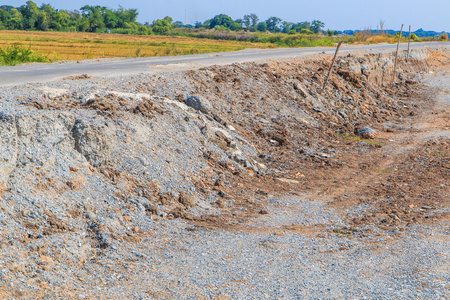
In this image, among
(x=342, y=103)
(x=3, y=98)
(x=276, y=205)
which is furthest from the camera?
(x=342, y=103)

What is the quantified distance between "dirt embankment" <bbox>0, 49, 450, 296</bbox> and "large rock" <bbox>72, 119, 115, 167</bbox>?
22 millimetres

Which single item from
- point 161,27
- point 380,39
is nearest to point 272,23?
point 161,27

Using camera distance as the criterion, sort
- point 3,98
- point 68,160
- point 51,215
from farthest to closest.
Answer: point 3,98
point 68,160
point 51,215

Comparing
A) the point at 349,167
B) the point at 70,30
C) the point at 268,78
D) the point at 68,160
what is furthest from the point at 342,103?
the point at 70,30

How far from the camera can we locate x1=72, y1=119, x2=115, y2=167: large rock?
6.90 metres

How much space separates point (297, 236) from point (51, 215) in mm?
3452

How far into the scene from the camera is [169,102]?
32.3 ft

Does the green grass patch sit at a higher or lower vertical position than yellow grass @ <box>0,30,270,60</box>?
lower

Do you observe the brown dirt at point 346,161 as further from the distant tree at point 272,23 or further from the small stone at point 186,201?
the distant tree at point 272,23

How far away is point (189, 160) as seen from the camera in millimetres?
8469

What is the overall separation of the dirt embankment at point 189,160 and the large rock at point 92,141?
0.02 metres

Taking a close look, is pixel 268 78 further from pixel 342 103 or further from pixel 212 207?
pixel 212 207

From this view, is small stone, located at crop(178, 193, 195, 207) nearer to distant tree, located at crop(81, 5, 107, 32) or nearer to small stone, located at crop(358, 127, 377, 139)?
small stone, located at crop(358, 127, 377, 139)

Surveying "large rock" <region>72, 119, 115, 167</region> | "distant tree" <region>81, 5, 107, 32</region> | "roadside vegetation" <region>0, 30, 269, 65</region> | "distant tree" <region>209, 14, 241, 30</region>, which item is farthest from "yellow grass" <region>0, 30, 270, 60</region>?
"distant tree" <region>209, 14, 241, 30</region>
